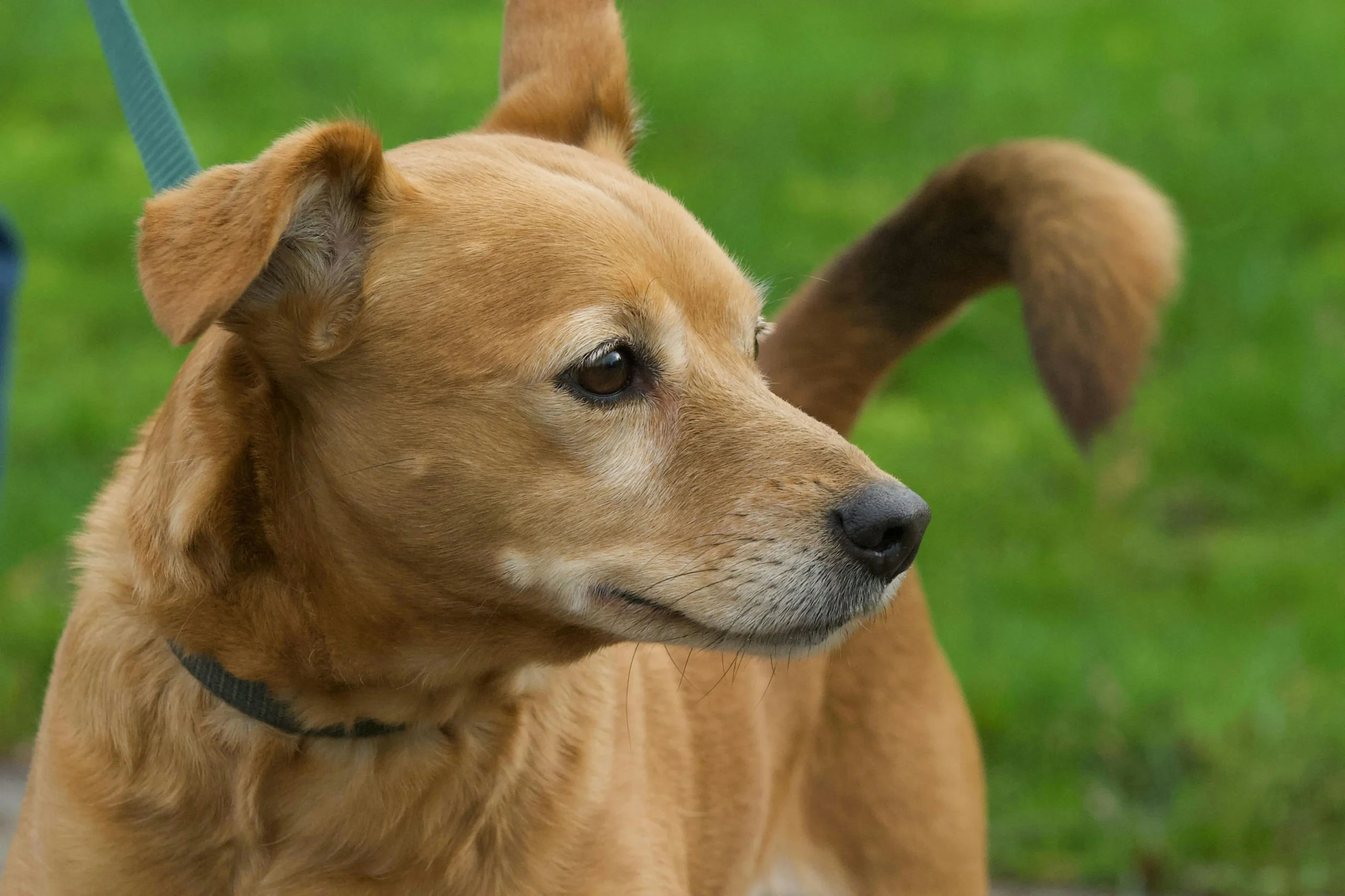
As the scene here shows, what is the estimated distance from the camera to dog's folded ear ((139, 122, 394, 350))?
7.04ft

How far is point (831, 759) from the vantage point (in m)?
3.71

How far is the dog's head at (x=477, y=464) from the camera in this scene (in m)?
2.48

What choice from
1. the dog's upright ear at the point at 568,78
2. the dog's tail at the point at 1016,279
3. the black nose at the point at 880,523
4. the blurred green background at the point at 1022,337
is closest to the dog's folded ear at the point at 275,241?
the dog's upright ear at the point at 568,78

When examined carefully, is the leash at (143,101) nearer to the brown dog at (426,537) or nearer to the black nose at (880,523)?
the brown dog at (426,537)

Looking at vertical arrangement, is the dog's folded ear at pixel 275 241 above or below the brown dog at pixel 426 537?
above

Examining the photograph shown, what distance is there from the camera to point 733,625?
2512 millimetres

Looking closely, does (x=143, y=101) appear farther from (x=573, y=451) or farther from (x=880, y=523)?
(x=880, y=523)

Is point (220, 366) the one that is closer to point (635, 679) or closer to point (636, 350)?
point (636, 350)

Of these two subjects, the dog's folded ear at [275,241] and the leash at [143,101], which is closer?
the dog's folded ear at [275,241]

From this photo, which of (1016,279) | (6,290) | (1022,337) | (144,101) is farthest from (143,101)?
(1022,337)

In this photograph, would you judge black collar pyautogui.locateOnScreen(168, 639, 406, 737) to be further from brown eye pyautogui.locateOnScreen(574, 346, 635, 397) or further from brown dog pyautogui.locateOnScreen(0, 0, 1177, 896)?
brown eye pyautogui.locateOnScreen(574, 346, 635, 397)

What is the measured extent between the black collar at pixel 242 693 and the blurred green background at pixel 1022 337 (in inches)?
103

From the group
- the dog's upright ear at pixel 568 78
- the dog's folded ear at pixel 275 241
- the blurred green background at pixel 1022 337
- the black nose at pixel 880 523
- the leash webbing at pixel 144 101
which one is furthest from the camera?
the blurred green background at pixel 1022 337

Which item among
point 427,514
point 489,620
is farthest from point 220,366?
point 489,620
